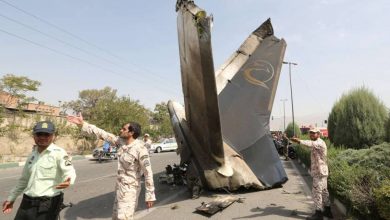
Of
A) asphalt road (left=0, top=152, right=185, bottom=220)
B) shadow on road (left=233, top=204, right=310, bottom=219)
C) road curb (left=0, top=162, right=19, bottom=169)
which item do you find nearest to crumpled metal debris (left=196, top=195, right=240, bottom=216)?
shadow on road (left=233, top=204, right=310, bottom=219)

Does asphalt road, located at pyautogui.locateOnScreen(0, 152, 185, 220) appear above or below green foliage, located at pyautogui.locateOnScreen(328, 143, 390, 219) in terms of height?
below

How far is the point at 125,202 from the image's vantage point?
5043 mm

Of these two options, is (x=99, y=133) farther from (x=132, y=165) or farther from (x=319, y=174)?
(x=319, y=174)

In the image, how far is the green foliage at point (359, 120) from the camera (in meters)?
17.1

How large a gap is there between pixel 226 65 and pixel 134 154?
35.7 feet

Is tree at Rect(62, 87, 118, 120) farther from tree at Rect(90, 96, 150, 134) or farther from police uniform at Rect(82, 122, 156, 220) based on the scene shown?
police uniform at Rect(82, 122, 156, 220)

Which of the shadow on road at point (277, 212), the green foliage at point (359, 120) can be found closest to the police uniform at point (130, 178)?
the shadow on road at point (277, 212)

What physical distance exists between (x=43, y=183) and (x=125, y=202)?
4.15ft

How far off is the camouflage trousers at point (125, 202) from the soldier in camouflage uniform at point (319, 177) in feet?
12.1

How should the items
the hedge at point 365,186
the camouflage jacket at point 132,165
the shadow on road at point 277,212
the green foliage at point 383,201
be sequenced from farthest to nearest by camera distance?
the shadow on road at point 277,212 → the hedge at point 365,186 → the green foliage at point 383,201 → the camouflage jacket at point 132,165

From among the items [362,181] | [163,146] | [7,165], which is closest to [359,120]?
[362,181]

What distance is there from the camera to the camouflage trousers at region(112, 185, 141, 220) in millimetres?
4977

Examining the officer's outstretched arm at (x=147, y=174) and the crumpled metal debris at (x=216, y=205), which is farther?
the crumpled metal debris at (x=216, y=205)

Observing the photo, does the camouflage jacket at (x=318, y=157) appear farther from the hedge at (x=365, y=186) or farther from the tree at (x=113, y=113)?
the tree at (x=113, y=113)
